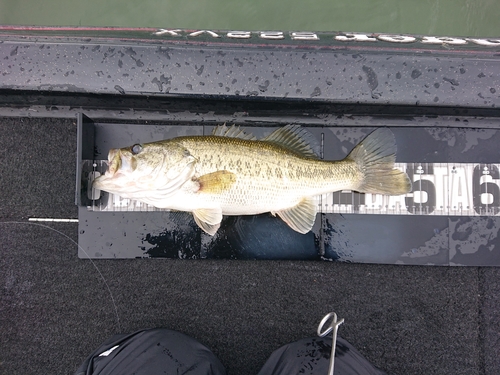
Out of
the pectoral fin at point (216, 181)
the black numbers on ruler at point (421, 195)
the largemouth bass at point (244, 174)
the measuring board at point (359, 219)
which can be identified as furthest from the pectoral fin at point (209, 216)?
the black numbers on ruler at point (421, 195)

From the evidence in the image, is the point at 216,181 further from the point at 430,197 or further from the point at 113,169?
the point at 430,197

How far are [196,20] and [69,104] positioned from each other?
174cm

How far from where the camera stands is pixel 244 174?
2.01 metres

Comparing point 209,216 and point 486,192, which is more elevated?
point 486,192

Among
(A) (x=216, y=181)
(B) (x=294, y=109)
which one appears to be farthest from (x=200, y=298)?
(B) (x=294, y=109)

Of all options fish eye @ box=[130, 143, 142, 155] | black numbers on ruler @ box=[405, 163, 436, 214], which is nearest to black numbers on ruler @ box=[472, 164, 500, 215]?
black numbers on ruler @ box=[405, 163, 436, 214]

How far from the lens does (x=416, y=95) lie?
6.61ft

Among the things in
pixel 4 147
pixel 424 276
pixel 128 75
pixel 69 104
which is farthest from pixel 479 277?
pixel 4 147

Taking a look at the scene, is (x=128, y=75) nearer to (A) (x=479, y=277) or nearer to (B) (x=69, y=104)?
(B) (x=69, y=104)

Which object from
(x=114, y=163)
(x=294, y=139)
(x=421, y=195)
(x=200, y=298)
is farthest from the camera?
(x=200, y=298)

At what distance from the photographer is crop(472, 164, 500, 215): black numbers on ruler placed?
7.48 feet

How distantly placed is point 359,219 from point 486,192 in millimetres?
840

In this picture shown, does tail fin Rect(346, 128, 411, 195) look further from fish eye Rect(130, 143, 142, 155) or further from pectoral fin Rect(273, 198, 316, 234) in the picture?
fish eye Rect(130, 143, 142, 155)

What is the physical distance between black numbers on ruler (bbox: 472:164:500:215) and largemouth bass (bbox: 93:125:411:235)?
50 centimetres
